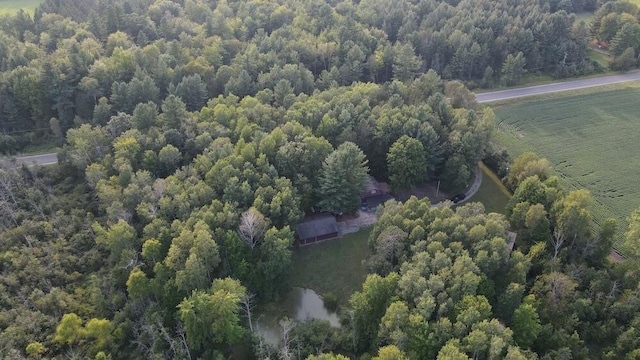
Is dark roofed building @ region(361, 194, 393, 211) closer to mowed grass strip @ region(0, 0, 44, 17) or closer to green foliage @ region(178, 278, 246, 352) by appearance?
green foliage @ region(178, 278, 246, 352)

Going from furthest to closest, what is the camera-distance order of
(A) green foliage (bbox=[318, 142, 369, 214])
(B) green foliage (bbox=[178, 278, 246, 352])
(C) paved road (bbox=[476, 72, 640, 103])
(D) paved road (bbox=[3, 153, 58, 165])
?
(C) paved road (bbox=[476, 72, 640, 103]) → (D) paved road (bbox=[3, 153, 58, 165]) → (A) green foliage (bbox=[318, 142, 369, 214]) → (B) green foliage (bbox=[178, 278, 246, 352])

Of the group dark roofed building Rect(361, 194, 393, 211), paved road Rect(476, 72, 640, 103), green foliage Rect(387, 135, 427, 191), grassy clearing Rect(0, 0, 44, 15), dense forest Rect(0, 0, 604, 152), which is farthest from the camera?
grassy clearing Rect(0, 0, 44, 15)

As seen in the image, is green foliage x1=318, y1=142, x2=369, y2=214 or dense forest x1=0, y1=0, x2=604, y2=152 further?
dense forest x1=0, y1=0, x2=604, y2=152

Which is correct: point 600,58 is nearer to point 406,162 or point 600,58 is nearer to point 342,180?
point 406,162

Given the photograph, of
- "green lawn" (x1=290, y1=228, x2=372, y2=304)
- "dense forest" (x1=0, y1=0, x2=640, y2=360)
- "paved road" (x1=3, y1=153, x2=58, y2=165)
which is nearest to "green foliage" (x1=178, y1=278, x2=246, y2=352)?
"dense forest" (x1=0, y1=0, x2=640, y2=360)

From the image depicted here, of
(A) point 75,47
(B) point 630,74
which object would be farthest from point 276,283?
(B) point 630,74

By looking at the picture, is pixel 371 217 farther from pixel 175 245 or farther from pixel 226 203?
pixel 175 245

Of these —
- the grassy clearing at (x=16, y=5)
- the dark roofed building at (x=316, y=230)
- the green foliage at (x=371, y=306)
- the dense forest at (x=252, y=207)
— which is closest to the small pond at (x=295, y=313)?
the dense forest at (x=252, y=207)
